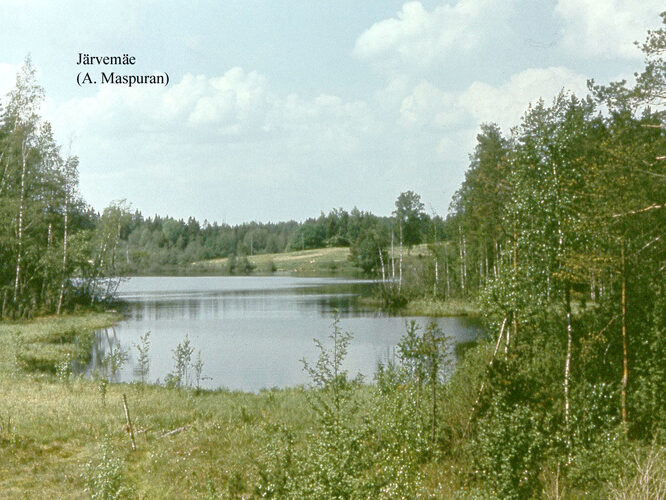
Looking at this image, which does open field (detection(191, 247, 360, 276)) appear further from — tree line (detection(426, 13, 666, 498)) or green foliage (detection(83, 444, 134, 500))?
green foliage (detection(83, 444, 134, 500))

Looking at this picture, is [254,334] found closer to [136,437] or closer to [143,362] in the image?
[143,362]

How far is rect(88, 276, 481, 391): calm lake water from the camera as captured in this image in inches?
1008

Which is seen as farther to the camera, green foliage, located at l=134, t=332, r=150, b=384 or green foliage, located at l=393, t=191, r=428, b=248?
green foliage, located at l=393, t=191, r=428, b=248

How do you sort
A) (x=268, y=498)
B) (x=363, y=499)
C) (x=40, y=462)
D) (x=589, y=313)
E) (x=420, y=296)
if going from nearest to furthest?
(x=363, y=499), (x=268, y=498), (x=40, y=462), (x=589, y=313), (x=420, y=296)

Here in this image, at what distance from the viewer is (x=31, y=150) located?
38.5m

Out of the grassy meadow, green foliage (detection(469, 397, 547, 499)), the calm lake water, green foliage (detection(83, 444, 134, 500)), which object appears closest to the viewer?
green foliage (detection(83, 444, 134, 500))

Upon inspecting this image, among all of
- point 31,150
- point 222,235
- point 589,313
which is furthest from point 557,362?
point 222,235

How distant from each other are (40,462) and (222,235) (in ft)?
610

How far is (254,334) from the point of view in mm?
37750

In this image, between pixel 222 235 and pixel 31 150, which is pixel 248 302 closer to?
pixel 31 150

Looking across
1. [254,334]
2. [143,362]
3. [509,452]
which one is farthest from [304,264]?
[509,452]

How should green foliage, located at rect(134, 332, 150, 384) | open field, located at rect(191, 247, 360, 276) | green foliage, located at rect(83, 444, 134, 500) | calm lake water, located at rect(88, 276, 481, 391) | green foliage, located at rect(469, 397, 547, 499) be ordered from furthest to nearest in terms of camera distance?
open field, located at rect(191, 247, 360, 276), calm lake water, located at rect(88, 276, 481, 391), green foliage, located at rect(134, 332, 150, 384), green foliage, located at rect(469, 397, 547, 499), green foliage, located at rect(83, 444, 134, 500)

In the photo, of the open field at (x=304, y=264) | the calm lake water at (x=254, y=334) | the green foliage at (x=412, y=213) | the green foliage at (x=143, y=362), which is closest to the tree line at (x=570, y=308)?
the calm lake water at (x=254, y=334)

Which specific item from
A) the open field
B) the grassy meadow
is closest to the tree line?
the grassy meadow
